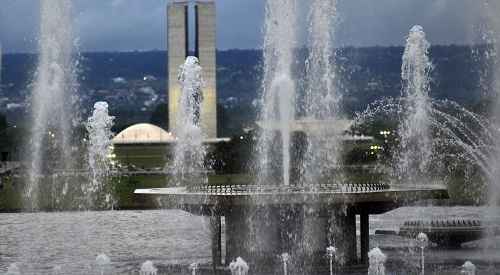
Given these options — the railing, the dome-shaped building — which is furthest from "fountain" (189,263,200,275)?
the dome-shaped building

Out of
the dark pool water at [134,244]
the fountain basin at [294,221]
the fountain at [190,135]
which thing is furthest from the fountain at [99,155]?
the fountain basin at [294,221]

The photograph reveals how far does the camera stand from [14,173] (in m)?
61.2

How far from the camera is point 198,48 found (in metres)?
89.3

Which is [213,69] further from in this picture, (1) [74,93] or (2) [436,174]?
(2) [436,174]

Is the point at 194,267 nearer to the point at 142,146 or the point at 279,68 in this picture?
the point at 279,68


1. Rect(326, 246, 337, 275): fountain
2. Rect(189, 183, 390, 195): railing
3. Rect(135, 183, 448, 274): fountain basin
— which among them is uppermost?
Rect(189, 183, 390, 195): railing

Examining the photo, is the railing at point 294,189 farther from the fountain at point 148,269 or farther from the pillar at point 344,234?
the fountain at point 148,269

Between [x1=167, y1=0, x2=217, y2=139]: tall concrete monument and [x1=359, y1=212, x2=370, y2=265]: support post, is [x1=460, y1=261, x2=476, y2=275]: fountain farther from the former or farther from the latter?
[x1=167, y1=0, x2=217, y2=139]: tall concrete monument

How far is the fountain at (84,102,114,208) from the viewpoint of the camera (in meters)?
42.1

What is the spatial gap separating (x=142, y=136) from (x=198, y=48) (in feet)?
34.4

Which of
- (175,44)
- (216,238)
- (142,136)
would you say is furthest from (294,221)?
(142,136)

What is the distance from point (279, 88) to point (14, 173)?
120ft

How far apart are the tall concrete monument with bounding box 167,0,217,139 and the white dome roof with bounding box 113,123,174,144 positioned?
3.80 metres

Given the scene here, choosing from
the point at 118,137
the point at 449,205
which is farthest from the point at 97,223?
the point at 118,137
